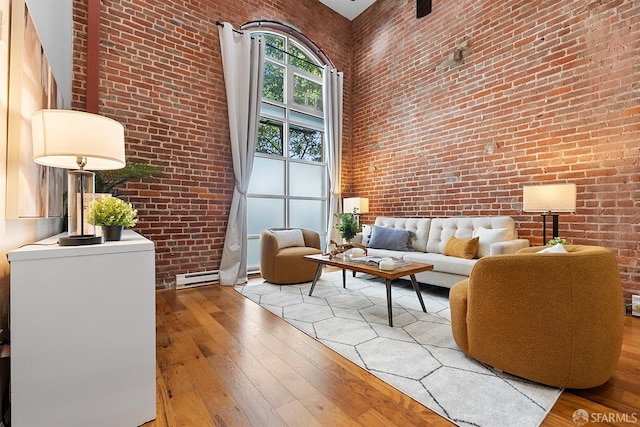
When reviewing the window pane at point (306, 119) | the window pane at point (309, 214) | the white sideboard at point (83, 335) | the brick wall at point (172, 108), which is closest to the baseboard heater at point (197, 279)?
the brick wall at point (172, 108)

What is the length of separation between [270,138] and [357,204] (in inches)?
67.8

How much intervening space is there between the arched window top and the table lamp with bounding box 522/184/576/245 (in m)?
→ 3.89

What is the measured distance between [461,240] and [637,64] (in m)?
2.16

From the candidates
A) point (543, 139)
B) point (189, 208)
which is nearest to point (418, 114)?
point (543, 139)

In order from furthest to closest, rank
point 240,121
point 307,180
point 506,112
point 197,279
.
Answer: point 307,180 → point 240,121 → point 197,279 → point 506,112

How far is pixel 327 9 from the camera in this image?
5.12 metres

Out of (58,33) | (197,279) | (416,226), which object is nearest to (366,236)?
(416,226)

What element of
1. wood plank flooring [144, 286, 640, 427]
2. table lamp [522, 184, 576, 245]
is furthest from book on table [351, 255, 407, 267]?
table lamp [522, 184, 576, 245]

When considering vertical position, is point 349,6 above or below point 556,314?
above

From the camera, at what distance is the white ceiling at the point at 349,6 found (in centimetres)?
498

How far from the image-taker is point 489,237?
317 centimetres

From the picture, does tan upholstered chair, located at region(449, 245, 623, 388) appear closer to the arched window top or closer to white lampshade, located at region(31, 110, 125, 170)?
white lampshade, located at region(31, 110, 125, 170)

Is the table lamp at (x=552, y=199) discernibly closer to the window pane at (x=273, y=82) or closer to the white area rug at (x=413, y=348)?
the white area rug at (x=413, y=348)

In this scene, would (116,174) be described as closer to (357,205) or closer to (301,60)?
(357,205)
